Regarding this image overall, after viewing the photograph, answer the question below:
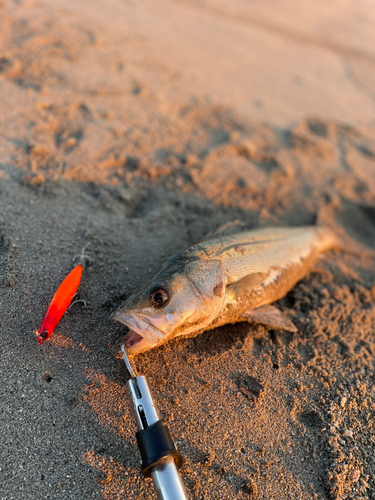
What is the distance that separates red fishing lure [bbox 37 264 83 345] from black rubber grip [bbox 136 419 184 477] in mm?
1044

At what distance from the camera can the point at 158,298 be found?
238cm

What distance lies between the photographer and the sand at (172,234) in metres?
2.20

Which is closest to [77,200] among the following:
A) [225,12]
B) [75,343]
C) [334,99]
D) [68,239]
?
[68,239]

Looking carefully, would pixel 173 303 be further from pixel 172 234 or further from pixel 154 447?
pixel 172 234

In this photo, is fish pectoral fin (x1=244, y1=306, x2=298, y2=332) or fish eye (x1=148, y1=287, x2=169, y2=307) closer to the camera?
fish eye (x1=148, y1=287, x2=169, y2=307)

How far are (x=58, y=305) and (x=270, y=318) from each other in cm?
181

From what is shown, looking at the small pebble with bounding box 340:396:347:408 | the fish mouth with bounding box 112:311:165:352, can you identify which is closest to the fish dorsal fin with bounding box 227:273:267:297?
the fish mouth with bounding box 112:311:165:352

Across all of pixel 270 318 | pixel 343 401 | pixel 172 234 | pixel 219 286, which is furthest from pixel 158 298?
pixel 343 401

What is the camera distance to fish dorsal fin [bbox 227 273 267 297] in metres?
2.85

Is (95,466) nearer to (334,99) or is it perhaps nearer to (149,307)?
(149,307)

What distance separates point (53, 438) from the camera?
83.4 inches

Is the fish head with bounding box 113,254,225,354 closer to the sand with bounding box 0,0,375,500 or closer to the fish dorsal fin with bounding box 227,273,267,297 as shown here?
the fish dorsal fin with bounding box 227,273,267,297

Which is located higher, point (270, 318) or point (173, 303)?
point (173, 303)

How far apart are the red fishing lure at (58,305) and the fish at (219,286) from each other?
464 mm
